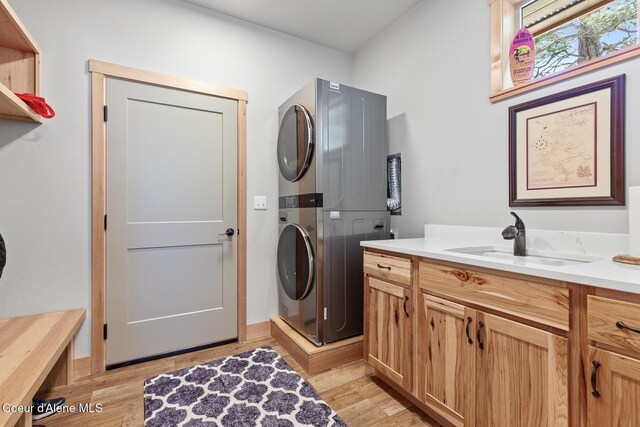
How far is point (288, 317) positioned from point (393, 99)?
207 centimetres

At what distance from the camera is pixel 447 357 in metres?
1.40

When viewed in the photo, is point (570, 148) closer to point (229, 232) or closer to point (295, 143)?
point (295, 143)

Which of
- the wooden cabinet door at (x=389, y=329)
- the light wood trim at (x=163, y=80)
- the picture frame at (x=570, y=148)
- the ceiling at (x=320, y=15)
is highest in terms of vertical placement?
the ceiling at (x=320, y=15)

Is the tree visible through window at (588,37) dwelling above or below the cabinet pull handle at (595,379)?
above

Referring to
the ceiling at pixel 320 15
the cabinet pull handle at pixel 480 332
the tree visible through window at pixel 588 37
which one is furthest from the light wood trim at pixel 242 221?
the tree visible through window at pixel 588 37

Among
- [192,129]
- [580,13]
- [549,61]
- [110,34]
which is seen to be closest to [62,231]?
[192,129]

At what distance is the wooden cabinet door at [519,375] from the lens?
1.02 meters

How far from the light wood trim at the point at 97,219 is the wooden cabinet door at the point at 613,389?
2.59 metres

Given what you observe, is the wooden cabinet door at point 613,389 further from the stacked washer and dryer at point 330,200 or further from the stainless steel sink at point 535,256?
the stacked washer and dryer at point 330,200

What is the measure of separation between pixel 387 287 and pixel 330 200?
2.33 feet

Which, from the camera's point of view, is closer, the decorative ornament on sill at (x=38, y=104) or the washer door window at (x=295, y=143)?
the decorative ornament on sill at (x=38, y=104)

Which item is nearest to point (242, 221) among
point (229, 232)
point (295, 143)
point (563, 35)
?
point (229, 232)

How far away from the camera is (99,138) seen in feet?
6.61

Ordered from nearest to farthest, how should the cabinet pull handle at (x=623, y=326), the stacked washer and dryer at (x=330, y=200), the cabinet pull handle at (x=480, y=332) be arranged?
1. the cabinet pull handle at (x=623, y=326)
2. the cabinet pull handle at (x=480, y=332)
3. the stacked washer and dryer at (x=330, y=200)
